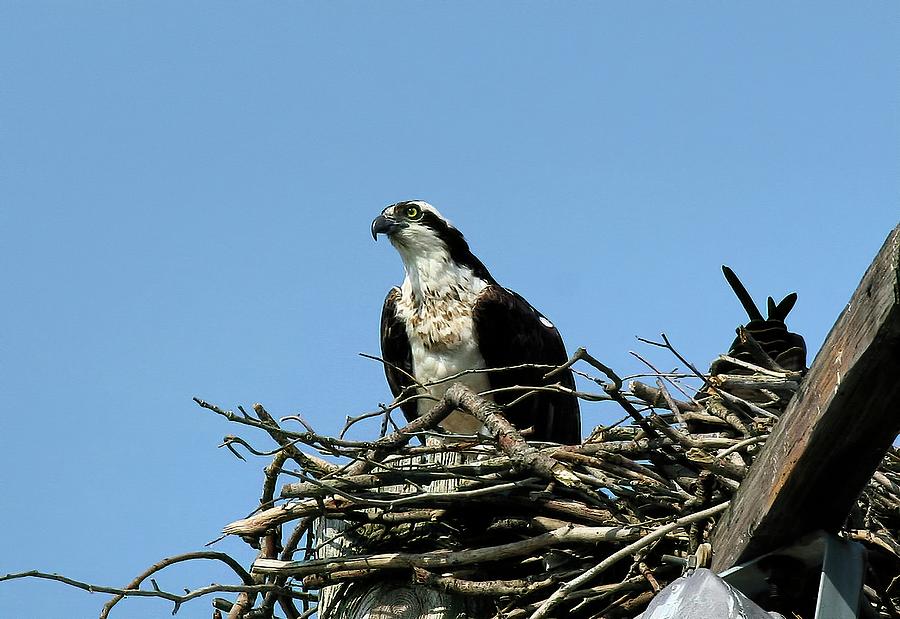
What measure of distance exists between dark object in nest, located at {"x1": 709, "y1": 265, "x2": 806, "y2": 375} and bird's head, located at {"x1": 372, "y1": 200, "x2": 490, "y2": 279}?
1477 millimetres

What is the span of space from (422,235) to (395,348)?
70 cm

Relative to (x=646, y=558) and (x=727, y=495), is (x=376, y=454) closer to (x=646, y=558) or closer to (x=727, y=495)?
(x=646, y=558)

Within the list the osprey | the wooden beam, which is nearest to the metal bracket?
the wooden beam

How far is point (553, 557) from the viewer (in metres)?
4.09

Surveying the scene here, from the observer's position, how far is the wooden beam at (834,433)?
235cm

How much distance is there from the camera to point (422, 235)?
6988 mm

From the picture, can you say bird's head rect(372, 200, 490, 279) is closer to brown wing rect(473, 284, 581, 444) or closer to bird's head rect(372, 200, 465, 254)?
bird's head rect(372, 200, 465, 254)

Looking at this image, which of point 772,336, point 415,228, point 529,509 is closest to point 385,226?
point 415,228

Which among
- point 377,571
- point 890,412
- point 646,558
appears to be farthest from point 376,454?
point 890,412

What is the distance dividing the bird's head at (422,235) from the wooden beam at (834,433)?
3968 mm

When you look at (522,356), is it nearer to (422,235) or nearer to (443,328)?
(443,328)

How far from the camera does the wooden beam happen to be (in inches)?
92.7

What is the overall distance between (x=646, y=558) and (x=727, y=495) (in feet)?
1.22

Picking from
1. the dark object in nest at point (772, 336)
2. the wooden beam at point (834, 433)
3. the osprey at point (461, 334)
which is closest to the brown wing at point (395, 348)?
the osprey at point (461, 334)
